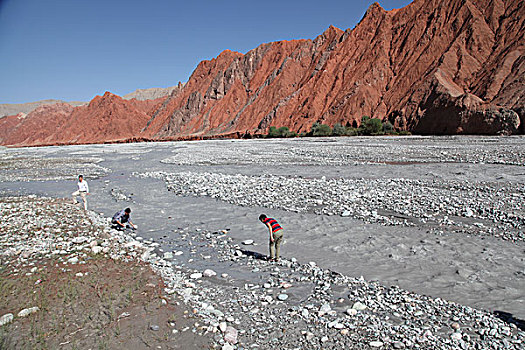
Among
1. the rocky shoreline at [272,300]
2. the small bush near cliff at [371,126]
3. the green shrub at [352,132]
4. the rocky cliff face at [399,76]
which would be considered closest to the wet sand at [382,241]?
the rocky shoreline at [272,300]

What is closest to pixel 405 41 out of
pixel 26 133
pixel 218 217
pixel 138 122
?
pixel 218 217

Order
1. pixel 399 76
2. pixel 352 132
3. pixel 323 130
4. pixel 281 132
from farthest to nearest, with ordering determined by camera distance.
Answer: pixel 281 132 < pixel 399 76 < pixel 323 130 < pixel 352 132

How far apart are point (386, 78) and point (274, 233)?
78375mm

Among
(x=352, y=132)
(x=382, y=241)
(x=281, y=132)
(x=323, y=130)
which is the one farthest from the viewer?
(x=281, y=132)

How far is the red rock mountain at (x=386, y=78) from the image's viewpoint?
54.1 metres

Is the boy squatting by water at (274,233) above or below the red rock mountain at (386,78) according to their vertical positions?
below

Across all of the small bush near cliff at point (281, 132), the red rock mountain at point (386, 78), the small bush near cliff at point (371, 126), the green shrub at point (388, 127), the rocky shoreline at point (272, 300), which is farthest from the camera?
the small bush near cliff at point (281, 132)

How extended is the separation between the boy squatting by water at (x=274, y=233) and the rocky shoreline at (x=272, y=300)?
0.90 ft

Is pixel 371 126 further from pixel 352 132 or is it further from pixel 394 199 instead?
pixel 394 199

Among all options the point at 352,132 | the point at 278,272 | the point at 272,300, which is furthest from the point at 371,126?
the point at 272,300

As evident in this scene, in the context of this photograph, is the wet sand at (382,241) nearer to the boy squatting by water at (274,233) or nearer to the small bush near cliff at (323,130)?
the boy squatting by water at (274,233)

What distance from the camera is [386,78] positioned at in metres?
76.5

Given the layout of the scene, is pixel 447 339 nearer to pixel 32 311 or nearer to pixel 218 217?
pixel 32 311

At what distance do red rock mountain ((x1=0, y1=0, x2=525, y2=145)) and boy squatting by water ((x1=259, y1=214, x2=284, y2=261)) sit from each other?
4916cm
